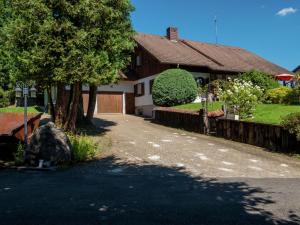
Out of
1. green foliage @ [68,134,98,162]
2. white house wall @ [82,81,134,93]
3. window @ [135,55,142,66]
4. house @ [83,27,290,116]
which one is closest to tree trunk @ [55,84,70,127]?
green foliage @ [68,134,98,162]

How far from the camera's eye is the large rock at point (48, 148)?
13.3 meters

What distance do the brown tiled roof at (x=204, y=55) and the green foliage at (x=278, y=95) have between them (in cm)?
617

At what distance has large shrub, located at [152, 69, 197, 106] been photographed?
1152 inches

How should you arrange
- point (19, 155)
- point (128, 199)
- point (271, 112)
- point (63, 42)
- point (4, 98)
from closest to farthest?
1. point (128, 199)
2. point (19, 155)
3. point (63, 42)
4. point (271, 112)
5. point (4, 98)

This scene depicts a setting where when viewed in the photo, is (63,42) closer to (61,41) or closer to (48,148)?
(61,41)

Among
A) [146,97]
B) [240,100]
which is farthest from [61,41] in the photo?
[146,97]

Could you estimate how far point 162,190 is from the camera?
31.4ft

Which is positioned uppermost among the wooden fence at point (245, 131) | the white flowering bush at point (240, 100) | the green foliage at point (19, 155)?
the white flowering bush at point (240, 100)

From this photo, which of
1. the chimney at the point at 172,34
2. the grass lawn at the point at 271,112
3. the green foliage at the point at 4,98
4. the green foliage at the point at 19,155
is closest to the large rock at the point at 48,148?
the green foliage at the point at 19,155

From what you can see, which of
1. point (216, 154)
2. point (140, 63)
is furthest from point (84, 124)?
point (140, 63)

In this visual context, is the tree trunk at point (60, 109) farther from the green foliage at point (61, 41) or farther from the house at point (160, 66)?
the house at point (160, 66)

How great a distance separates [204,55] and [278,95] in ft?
37.3

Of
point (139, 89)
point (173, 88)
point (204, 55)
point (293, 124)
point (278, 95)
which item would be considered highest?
point (204, 55)

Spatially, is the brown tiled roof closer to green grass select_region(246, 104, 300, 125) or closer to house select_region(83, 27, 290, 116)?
house select_region(83, 27, 290, 116)
